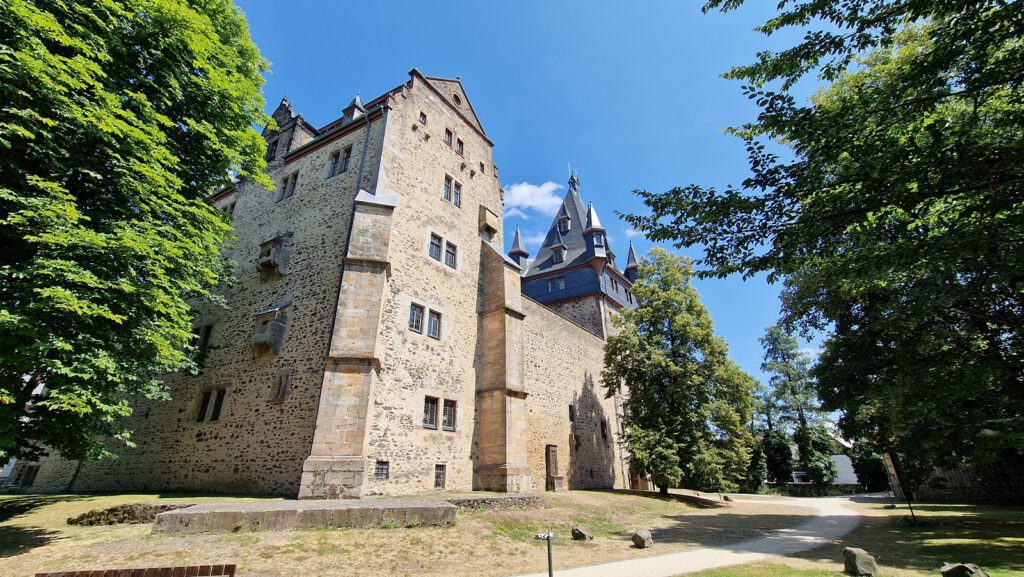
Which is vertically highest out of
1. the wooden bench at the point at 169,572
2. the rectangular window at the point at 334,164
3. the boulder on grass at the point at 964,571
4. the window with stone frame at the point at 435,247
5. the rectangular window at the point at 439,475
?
the rectangular window at the point at 334,164

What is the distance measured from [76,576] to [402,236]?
462 inches

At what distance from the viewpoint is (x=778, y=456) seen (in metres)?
34.1

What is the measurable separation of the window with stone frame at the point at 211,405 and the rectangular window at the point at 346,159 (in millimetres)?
8793

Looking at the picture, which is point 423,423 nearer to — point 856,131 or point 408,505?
point 408,505

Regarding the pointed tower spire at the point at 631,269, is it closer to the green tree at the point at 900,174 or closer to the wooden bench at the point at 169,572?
the green tree at the point at 900,174

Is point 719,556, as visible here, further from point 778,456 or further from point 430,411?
point 778,456

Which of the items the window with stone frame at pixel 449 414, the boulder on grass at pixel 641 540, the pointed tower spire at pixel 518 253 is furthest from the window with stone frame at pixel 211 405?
the pointed tower spire at pixel 518 253

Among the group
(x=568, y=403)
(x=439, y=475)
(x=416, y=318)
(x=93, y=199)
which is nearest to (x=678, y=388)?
(x=568, y=403)

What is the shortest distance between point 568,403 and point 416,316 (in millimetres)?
10994

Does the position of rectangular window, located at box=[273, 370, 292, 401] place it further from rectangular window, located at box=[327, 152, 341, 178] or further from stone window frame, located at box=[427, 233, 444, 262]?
rectangular window, located at box=[327, 152, 341, 178]

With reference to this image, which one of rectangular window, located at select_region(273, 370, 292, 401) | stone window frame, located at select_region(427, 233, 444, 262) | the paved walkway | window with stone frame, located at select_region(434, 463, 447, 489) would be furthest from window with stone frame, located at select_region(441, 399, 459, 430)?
the paved walkway

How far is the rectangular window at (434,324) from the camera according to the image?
591 inches

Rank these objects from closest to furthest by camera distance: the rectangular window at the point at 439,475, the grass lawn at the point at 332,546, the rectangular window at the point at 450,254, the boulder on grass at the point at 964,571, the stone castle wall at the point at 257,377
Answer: the boulder on grass at the point at 964,571 < the grass lawn at the point at 332,546 < the stone castle wall at the point at 257,377 < the rectangular window at the point at 439,475 < the rectangular window at the point at 450,254

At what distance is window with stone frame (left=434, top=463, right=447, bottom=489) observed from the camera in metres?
13.6
